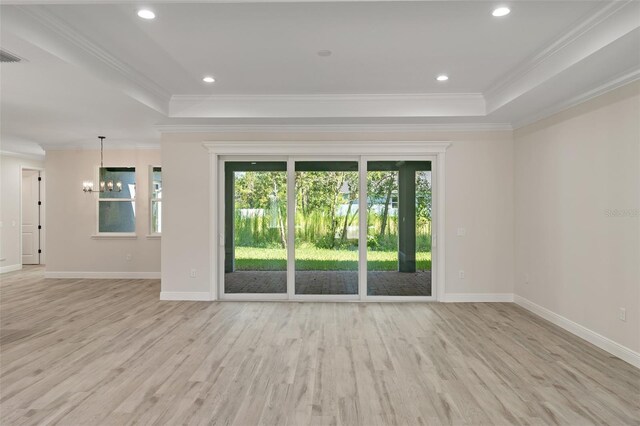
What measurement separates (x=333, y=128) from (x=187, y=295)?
11.1ft

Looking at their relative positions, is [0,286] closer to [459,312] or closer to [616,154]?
[459,312]

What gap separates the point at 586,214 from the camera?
418cm

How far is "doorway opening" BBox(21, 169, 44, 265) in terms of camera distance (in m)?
9.76

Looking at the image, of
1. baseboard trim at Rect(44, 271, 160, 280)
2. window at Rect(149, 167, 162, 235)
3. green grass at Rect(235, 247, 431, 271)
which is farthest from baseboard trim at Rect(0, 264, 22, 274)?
green grass at Rect(235, 247, 431, 271)

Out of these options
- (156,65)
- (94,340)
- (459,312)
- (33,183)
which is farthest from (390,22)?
(33,183)

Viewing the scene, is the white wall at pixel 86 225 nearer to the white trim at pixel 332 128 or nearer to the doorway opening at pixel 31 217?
the doorway opening at pixel 31 217

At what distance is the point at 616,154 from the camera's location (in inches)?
148

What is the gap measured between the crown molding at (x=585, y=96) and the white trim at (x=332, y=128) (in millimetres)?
559

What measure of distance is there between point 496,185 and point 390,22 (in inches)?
141

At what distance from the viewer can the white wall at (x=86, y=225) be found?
793 cm

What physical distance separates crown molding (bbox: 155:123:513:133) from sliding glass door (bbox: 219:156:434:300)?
0.45 metres

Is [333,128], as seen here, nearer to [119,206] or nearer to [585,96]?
Answer: [585,96]

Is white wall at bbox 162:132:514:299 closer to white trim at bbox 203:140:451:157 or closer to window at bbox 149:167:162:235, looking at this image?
white trim at bbox 203:140:451:157

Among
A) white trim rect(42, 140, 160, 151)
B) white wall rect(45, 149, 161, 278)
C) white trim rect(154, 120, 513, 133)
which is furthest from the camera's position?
white wall rect(45, 149, 161, 278)
